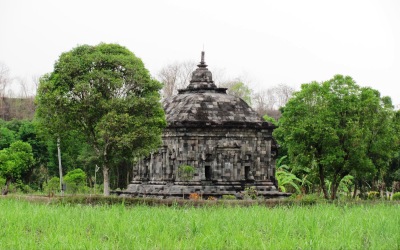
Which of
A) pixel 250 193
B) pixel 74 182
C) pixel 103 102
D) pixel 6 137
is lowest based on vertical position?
pixel 250 193

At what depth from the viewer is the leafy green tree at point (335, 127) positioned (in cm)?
3425

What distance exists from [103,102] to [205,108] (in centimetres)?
962

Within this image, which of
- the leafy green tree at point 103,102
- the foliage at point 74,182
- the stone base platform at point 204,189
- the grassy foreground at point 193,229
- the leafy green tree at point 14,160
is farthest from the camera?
the foliage at point 74,182

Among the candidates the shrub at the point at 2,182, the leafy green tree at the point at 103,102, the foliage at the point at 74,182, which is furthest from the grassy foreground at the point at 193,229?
the foliage at the point at 74,182

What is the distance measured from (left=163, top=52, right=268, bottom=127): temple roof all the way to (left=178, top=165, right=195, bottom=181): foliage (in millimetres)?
2267

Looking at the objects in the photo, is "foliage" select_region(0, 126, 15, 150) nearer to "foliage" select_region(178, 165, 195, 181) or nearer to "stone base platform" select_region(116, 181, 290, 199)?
"stone base platform" select_region(116, 181, 290, 199)

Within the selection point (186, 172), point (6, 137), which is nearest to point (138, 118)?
point (186, 172)

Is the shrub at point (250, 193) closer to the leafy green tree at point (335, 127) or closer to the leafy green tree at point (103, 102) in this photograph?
the leafy green tree at point (335, 127)

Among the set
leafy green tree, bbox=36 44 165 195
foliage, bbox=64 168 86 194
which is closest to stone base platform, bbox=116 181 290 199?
foliage, bbox=64 168 86 194

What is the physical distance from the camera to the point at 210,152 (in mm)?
39656

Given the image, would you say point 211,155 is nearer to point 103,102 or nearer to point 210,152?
point 210,152

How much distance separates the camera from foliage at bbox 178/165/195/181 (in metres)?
38.8

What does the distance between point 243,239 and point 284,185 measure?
3327cm

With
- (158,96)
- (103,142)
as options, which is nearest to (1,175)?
(103,142)
